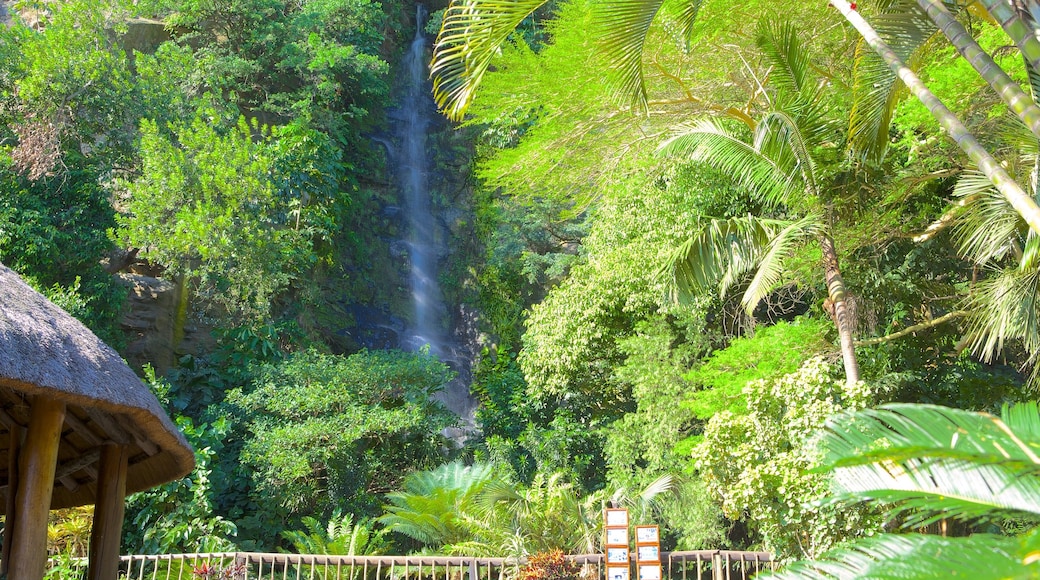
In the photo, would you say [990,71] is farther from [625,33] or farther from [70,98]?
[70,98]

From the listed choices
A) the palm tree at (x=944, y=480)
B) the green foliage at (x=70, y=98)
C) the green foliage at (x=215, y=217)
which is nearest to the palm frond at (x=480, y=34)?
the palm tree at (x=944, y=480)

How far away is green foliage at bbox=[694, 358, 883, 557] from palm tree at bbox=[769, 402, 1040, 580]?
18.8 ft

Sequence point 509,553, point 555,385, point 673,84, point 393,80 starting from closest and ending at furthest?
point 509,553, point 673,84, point 555,385, point 393,80

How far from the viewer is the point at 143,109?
51.5 feet

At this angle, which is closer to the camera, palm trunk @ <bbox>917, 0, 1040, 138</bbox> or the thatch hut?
palm trunk @ <bbox>917, 0, 1040, 138</bbox>

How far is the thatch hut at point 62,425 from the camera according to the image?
5180 millimetres

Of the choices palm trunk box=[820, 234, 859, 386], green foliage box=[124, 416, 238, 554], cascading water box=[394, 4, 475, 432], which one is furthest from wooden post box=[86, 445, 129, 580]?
cascading water box=[394, 4, 475, 432]

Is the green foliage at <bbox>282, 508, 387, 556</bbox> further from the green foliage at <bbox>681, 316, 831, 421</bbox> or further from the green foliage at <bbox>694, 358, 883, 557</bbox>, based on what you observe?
the green foliage at <bbox>694, 358, 883, 557</bbox>

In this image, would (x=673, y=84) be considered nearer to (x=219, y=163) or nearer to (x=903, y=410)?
(x=219, y=163)

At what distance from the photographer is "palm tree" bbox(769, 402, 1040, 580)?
5.56 ft

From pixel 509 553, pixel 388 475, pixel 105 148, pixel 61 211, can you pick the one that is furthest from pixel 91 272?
pixel 509 553

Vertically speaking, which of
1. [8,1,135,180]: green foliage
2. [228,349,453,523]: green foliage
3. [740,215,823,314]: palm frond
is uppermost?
[8,1,135,180]: green foliage

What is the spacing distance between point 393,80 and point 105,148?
930 cm

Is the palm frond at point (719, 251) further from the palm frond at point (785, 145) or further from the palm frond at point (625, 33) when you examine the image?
the palm frond at point (625, 33)
